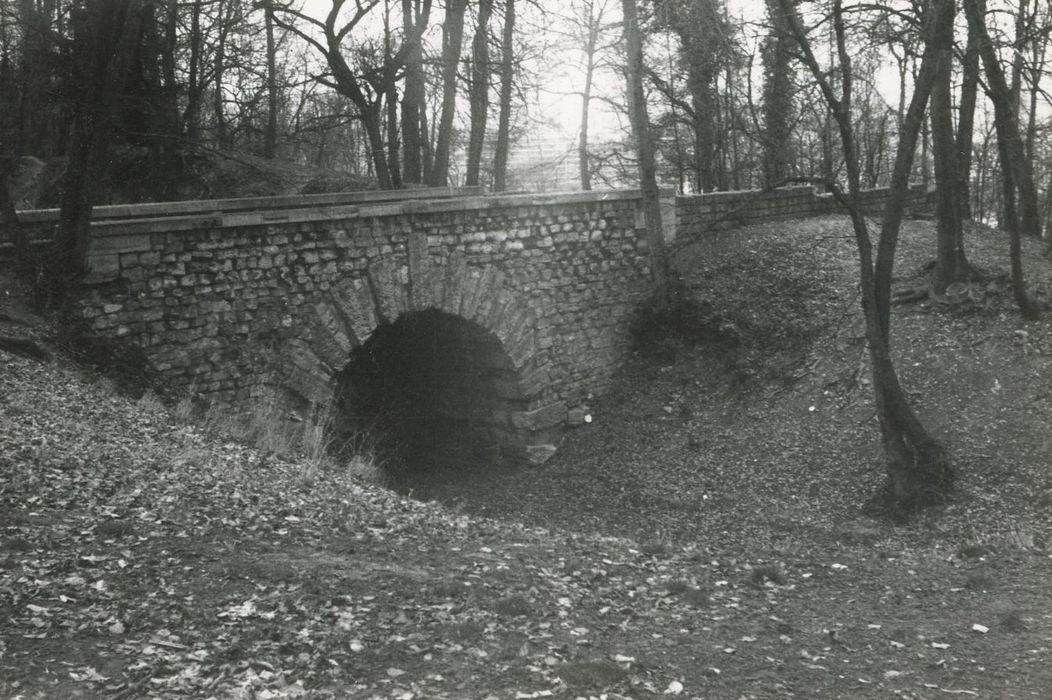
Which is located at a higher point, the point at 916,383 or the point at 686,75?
the point at 686,75

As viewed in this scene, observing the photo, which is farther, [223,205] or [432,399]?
[432,399]

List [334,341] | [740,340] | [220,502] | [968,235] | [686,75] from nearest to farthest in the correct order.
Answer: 1. [220,502]
2. [334,341]
3. [740,340]
4. [968,235]
5. [686,75]

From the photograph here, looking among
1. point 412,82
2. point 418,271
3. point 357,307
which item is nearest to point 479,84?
point 412,82

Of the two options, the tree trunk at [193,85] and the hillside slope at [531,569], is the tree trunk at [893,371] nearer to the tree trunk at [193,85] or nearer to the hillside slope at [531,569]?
the hillside slope at [531,569]

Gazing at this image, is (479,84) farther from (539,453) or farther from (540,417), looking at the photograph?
(539,453)

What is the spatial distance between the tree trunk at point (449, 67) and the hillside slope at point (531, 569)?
979cm

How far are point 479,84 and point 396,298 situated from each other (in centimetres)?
833

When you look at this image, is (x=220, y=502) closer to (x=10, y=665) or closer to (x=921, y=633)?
(x=10, y=665)

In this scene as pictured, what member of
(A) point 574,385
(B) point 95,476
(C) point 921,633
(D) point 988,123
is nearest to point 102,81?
(B) point 95,476

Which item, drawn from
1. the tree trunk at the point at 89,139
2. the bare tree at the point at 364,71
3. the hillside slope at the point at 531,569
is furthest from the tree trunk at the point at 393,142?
the hillside slope at the point at 531,569

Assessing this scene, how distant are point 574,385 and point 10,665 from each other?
11977mm

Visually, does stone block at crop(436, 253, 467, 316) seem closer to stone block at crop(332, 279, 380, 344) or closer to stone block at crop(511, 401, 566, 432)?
stone block at crop(332, 279, 380, 344)

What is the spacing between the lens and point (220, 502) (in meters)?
7.42

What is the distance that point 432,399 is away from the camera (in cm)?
1647
